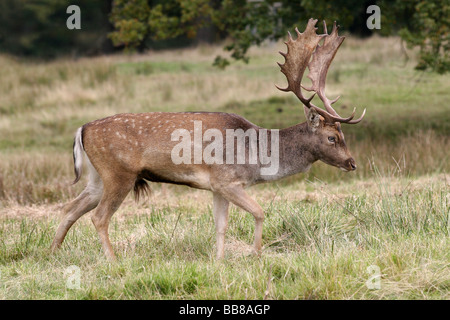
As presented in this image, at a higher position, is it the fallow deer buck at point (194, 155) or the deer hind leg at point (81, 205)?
the fallow deer buck at point (194, 155)

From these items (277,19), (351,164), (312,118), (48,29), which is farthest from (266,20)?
(48,29)

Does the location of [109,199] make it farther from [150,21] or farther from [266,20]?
[150,21]

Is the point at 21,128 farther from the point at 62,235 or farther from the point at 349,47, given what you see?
the point at 349,47

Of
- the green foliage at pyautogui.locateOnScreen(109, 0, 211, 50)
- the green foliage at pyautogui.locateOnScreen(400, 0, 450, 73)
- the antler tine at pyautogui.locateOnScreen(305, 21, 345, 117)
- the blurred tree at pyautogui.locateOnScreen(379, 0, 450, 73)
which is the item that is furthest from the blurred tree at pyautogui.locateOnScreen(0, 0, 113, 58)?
the antler tine at pyautogui.locateOnScreen(305, 21, 345, 117)

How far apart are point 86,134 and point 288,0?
26.3ft

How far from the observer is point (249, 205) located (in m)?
6.14

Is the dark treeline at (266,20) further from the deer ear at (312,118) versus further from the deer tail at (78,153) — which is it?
the deer tail at (78,153)

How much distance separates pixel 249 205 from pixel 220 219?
0.35 m

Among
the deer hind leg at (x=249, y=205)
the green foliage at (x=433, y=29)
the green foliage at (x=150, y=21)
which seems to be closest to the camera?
the deer hind leg at (x=249, y=205)

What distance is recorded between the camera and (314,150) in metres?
6.46

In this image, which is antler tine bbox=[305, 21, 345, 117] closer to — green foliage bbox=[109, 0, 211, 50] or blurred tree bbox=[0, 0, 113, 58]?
green foliage bbox=[109, 0, 211, 50]

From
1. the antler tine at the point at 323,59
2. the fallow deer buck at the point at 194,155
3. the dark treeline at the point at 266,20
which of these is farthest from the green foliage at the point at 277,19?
the fallow deer buck at the point at 194,155

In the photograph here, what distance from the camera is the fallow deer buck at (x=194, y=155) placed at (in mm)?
6211
